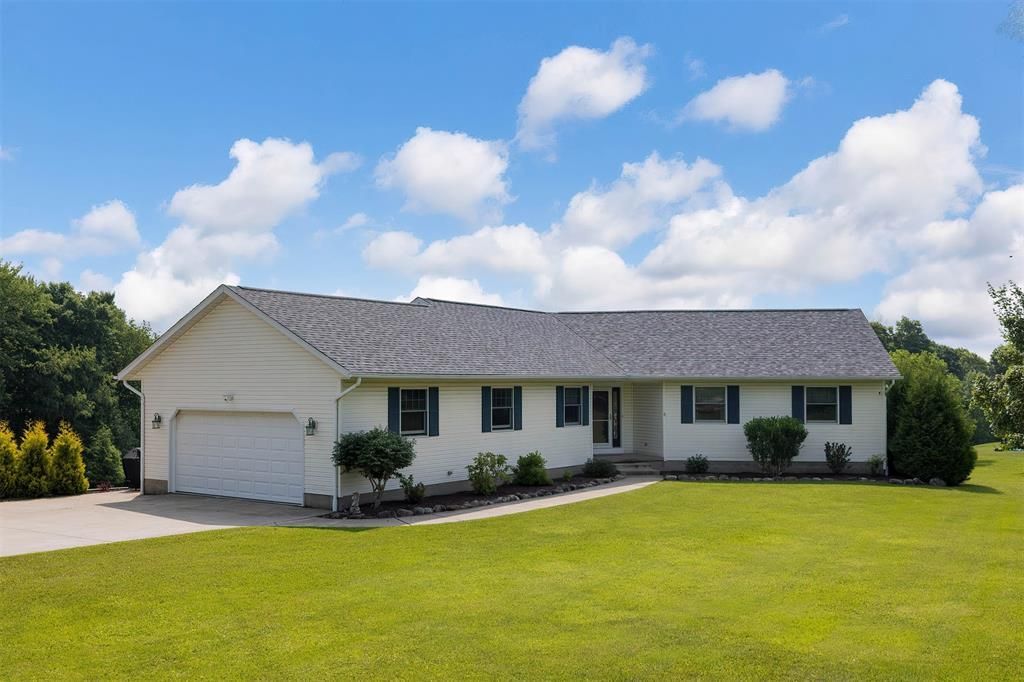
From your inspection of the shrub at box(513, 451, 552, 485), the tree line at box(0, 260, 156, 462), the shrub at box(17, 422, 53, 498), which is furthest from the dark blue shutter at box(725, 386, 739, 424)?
the tree line at box(0, 260, 156, 462)

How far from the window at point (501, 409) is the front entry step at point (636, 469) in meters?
4.88

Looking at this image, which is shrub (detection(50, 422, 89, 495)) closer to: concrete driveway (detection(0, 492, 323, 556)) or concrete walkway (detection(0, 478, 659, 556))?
concrete walkway (detection(0, 478, 659, 556))

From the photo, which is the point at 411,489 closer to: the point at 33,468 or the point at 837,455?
the point at 33,468

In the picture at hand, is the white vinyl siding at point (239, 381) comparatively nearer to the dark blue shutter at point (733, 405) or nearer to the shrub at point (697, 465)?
the shrub at point (697, 465)

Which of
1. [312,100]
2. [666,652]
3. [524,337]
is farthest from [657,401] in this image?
[666,652]

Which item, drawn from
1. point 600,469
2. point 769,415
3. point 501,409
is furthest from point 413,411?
point 769,415

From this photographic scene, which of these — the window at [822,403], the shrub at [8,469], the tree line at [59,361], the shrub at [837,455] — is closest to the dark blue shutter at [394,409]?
the shrub at [8,469]

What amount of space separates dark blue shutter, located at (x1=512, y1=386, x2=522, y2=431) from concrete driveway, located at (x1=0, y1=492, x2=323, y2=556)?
6547 mm

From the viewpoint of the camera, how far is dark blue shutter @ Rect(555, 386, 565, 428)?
76.2ft

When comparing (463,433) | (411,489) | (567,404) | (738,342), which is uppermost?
(738,342)

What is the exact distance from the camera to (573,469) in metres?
23.7

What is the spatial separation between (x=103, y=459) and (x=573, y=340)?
2534 centimetres

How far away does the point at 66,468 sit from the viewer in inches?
804

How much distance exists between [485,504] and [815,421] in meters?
11.8
